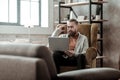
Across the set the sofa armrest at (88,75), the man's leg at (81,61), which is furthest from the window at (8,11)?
the sofa armrest at (88,75)

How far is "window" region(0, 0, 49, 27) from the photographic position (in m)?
5.45

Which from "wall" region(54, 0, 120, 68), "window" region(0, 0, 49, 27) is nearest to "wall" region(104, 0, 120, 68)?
"wall" region(54, 0, 120, 68)

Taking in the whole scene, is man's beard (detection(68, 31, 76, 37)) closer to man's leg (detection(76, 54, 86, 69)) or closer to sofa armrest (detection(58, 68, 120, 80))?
man's leg (detection(76, 54, 86, 69))

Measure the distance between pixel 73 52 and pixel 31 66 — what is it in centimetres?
290

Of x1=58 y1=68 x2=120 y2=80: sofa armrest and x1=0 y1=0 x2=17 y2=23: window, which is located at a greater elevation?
x1=0 y1=0 x2=17 y2=23: window

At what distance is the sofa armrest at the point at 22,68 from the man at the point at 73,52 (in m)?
2.42

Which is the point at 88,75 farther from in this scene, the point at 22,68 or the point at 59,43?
the point at 59,43

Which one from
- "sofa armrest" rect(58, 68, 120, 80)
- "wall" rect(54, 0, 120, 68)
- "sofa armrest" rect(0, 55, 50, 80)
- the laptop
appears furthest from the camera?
"wall" rect(54, 0, 120, 68)

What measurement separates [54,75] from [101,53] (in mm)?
4016

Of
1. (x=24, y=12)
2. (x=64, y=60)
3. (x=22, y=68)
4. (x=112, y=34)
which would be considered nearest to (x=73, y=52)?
(x=64, y=60)

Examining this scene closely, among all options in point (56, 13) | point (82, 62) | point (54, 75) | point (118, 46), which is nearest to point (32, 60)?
point (54, 75)

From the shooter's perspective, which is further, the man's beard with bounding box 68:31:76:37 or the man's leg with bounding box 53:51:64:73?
the man's beard with bounding box 68:31:76:37

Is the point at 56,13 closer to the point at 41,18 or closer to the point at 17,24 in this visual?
the point at 41,18

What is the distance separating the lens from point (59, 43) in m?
3.84
